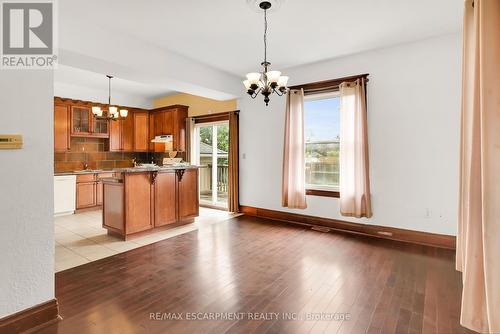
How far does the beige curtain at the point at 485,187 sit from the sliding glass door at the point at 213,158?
534cm

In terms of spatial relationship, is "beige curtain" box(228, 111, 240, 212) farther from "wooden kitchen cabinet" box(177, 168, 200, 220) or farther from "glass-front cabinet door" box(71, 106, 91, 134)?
"glass-front cabinet door" box(71, 106, 91, 134)

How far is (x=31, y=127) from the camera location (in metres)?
2.03

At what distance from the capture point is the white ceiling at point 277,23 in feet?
9.91

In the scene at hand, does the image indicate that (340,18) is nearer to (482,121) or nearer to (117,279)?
(482,121)

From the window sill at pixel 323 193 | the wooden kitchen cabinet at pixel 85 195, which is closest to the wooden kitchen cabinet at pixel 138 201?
the wooden kitchen cabinet at pixel 85 195

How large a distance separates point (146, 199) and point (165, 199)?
374 mm

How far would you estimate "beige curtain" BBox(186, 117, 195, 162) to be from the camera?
7.00 m

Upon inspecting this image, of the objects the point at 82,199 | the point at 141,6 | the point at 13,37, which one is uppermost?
the point at 141,6

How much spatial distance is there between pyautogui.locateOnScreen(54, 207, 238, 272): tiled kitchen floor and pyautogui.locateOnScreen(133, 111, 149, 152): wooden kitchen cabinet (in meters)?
2.37

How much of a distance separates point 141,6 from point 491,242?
146 inches

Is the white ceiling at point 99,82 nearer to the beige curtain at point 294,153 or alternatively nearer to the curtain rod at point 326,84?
the beige curtain at point 294,153

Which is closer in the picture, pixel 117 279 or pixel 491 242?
pixel 491 242

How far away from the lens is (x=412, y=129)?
4.02m

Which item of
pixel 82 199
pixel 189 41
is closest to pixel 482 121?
pixel 189 41
